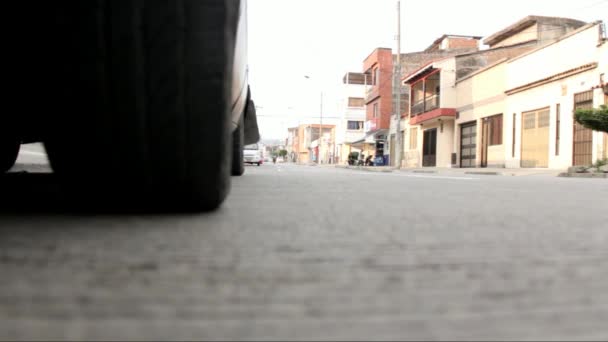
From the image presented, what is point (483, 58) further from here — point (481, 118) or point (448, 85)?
point (481, 118)

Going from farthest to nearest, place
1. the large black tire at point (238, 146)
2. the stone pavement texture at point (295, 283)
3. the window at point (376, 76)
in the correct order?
1. the window at point (376, 76)
2. the large black tire at point (238, 146)
3. the stone pavement texture at point (295, 283)

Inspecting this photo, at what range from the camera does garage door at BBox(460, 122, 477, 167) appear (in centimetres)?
1845

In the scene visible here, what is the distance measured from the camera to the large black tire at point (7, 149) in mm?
1707

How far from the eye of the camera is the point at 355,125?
141 feet

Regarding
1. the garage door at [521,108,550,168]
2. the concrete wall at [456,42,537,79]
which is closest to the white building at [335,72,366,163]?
the concrete wall at [456,42,537,79]

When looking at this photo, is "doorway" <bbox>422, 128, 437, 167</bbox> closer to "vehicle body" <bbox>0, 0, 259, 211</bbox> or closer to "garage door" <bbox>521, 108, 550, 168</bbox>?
"garage door" <bbox>521, 108, 550, 168</bbox>

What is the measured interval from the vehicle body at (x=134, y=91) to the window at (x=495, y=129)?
17.2m

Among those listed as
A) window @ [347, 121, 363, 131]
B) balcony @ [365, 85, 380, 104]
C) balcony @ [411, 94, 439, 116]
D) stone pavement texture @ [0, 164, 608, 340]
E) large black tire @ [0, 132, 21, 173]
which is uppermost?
balcony @ [365, 85, 380, 104]

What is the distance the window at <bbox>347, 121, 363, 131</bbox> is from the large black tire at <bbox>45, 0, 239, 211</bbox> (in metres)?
41.9

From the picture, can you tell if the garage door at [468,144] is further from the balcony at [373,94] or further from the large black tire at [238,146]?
the large black tire at [238,146]

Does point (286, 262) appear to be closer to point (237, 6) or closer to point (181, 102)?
point (181, 102)

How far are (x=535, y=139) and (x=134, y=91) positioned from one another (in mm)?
15719

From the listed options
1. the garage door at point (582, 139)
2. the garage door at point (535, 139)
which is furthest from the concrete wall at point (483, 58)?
the garage door at point (582, 139)

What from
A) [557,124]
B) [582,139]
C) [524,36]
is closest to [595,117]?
[582,139]
